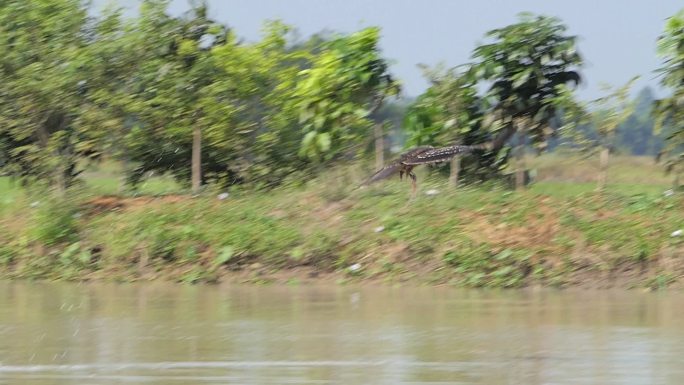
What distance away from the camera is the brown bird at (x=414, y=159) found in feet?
44.9

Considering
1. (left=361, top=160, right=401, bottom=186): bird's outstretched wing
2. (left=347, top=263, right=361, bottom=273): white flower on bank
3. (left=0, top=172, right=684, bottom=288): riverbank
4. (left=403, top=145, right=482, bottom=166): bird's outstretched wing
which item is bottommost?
(left=347, top=263, right=361, bottom=273): white flower on bank

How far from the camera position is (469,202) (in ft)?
42.8

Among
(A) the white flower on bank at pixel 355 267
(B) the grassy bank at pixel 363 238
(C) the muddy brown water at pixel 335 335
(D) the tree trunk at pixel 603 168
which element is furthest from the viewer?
(D) the tree trunk at pixel 603 168

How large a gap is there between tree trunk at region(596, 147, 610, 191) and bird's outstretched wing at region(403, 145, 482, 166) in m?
1.54

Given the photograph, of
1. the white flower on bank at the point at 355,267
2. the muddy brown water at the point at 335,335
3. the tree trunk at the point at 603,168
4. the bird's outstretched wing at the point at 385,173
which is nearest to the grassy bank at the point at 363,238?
the white flower on bank at the point at 355,267

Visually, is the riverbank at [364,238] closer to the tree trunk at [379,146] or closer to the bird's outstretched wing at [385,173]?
the bird's outstretched wing at [385,173]

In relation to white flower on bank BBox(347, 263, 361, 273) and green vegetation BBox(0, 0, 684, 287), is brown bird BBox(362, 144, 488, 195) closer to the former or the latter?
green vegetation BBox(0, 0, 684, 287)

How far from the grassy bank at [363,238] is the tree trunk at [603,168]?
0.81ft

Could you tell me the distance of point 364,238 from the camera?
12.7 m

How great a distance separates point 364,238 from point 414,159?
1456mm

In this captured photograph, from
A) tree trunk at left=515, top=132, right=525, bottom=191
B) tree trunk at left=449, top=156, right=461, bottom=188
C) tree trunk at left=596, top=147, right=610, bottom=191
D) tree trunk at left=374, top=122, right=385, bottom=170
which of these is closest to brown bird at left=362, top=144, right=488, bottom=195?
tree trunk at left=449, top=156, right=461, bottom=188

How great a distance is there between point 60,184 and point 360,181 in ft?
11.3

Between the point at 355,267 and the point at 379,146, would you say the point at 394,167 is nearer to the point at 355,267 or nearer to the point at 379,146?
the point at 379,146

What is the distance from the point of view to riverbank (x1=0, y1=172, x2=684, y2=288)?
39.2 feet
